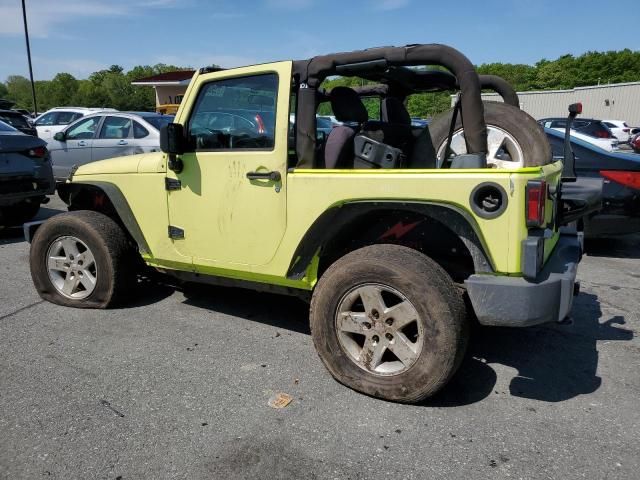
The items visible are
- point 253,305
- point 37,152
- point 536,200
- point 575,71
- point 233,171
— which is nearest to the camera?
point 536,200

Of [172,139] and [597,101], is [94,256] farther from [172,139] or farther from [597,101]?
[597,101]

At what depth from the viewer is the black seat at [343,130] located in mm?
3391

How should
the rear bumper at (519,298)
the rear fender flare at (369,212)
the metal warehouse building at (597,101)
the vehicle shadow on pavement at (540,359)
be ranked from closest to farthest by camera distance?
the rear bumper at (519,298) → the rear fender flare at (369,212) → the vehicle shadow on pavement at (540,359) → the metal warehouse building at (597,101)

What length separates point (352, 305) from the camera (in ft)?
10.2

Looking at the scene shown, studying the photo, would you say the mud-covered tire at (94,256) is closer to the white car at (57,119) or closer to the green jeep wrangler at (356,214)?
the green jeep wrangler at (356,214)

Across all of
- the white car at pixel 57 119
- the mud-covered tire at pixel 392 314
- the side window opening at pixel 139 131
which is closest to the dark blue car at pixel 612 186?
the mud-covered tire at pixel 392 314

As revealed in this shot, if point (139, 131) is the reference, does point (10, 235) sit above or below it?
below

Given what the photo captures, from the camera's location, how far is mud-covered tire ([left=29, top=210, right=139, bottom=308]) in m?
4.25

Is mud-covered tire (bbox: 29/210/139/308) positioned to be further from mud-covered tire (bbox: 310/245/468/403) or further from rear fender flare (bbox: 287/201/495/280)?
mud-covered tire (bbox: 310/245/468/403)

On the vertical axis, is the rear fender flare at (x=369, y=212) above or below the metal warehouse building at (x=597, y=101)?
below

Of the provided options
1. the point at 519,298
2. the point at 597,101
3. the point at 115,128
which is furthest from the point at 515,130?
the point at 597,101

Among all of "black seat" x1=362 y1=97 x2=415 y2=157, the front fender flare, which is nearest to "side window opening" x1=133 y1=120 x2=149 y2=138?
the front fender flare

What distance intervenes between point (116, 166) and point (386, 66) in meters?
2.32

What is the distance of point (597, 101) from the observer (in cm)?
4016
